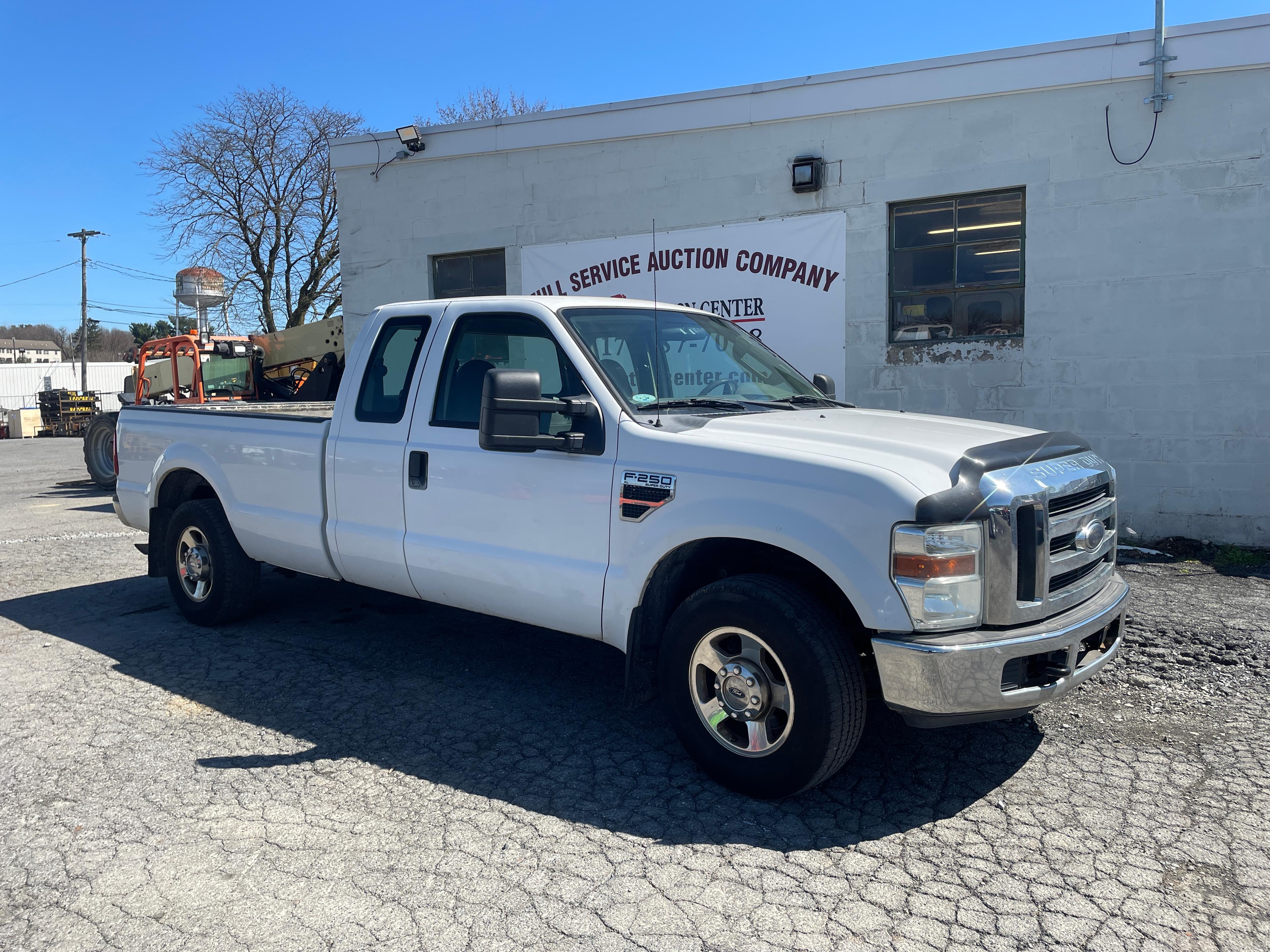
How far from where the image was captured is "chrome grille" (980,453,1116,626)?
3.25 metres

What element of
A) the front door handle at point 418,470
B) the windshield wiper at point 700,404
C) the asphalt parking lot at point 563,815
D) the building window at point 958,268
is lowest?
the asphalt parking lot at point 563,815

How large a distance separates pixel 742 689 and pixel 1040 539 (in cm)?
116

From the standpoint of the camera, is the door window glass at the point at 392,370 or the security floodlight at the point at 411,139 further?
the security floodlight at the point at 411,139

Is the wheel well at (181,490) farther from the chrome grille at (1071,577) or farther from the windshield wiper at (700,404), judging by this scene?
the chrome grille at (1071,577)

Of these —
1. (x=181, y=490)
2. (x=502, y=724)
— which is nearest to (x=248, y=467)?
(x=181, y=490)

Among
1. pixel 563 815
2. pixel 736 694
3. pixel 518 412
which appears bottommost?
pixel 563 815

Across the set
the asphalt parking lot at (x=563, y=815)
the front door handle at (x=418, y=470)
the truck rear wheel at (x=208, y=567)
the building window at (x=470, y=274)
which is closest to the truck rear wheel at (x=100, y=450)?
the building window at (x=470, y=274)

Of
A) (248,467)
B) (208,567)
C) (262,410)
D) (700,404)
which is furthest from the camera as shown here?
(262,410)

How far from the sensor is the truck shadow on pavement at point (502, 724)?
138 inches

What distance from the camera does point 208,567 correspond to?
5.94m

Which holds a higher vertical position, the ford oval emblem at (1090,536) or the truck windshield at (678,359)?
the truck windshield at (678,359)

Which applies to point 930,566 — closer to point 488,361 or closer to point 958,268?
point 488,361

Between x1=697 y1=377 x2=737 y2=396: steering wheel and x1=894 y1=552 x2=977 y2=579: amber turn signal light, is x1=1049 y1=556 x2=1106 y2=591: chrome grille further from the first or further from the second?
x1=697 y1=377 x2=737 y2=396: steering wheel

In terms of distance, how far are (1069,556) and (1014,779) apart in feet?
2.96
